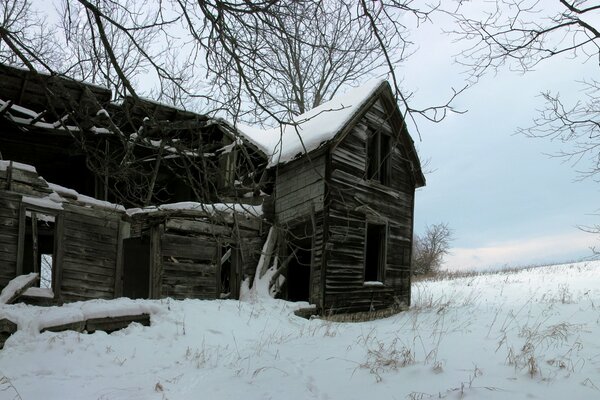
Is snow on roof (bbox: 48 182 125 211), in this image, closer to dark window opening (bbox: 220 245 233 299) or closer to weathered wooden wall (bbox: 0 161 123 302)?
weathered wooden wall (bbox: 0 161 123 302)

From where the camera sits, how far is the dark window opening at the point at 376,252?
47.0 ft

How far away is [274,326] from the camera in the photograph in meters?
9.42

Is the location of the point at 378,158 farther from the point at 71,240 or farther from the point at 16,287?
the point at 16,287

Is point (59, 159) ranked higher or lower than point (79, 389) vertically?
higher

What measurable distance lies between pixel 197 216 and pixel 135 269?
375cm

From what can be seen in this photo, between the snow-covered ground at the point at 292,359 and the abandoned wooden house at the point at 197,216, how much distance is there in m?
2.46

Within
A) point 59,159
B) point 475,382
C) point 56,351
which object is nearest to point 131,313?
point 56,351

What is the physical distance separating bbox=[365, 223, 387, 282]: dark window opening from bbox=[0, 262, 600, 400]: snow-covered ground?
4558 mm

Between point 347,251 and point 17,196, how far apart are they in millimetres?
7920

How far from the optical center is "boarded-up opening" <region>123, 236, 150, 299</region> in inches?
583

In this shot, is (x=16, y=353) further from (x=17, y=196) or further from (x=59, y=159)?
(x=59, y=159)

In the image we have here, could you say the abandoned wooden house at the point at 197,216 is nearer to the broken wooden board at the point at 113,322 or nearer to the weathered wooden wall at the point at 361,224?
the weathered wooden wall at the point at 361,224

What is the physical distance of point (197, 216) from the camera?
1278cm

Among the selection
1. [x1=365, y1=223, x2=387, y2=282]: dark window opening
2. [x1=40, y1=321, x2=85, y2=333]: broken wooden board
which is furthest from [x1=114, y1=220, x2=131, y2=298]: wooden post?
[x1=365, y1=223, x2=387, y2=282]: dark window opening
